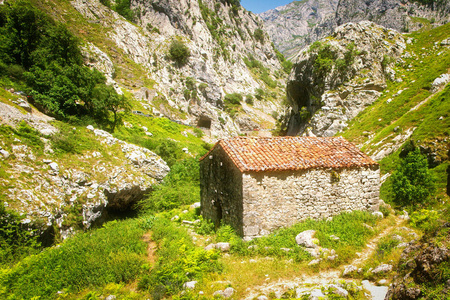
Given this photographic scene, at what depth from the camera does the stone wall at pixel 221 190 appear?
11273 mm

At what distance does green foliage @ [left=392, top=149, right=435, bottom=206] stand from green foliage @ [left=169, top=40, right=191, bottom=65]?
50.4 meters

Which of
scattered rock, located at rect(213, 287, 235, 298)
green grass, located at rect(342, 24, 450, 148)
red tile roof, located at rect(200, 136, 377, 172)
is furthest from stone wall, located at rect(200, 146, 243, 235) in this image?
green grass, located at rect(342, 24, 450, 148)

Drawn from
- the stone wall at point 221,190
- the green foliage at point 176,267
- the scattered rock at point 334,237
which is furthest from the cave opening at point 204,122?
the scattered rock at point 334,237

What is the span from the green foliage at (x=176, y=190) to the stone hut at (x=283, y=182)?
524cm

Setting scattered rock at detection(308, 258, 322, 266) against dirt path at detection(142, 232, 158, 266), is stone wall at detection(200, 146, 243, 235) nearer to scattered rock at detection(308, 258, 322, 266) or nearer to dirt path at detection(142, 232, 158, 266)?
scattered rock at detection(308, 258, 322, 266)

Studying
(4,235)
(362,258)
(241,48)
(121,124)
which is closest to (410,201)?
(362,258)

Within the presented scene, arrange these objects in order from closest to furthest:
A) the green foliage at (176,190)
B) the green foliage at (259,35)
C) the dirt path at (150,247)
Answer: the dirt path at (150,247) < the green foliage at (176,190) < the green foliage at (259,35)

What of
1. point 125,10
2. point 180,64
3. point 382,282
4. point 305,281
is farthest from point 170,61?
point 382,282

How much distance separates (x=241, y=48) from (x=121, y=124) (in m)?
76.1

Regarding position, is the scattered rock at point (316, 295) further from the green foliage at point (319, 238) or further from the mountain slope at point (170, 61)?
the mountain slope at point (170, 61)

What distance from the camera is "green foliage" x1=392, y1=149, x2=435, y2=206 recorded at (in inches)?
490

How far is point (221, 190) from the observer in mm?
12773

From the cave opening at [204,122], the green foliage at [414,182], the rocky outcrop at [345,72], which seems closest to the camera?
the green foliage at [414,182]

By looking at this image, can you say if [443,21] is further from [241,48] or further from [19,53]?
[19,53]
